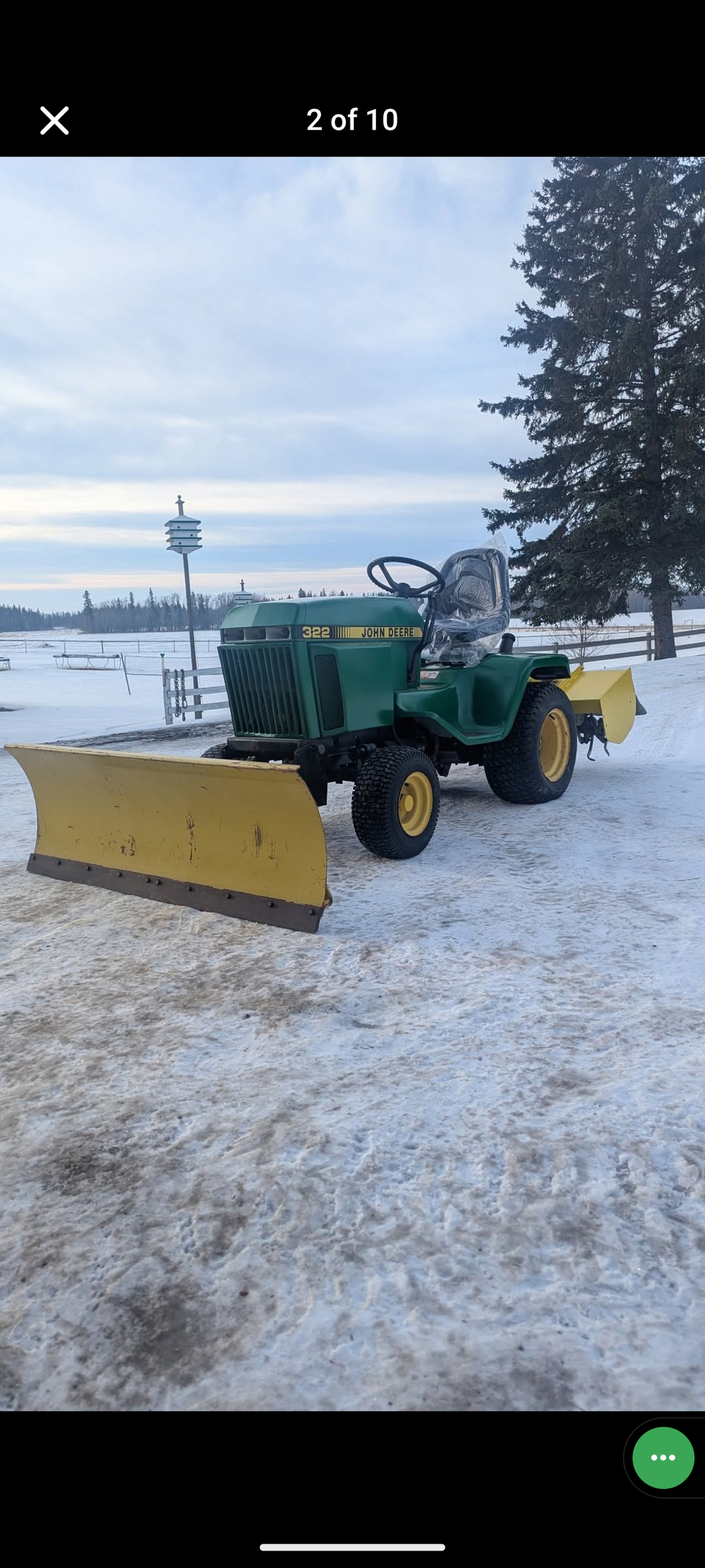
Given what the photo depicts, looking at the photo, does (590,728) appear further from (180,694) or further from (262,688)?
(180,694)

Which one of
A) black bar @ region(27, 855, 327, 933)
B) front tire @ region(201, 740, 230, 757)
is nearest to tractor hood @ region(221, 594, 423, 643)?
front tire @ region(201, 740, 230, 757)

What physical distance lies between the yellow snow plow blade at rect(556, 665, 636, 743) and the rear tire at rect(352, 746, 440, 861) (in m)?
2.92

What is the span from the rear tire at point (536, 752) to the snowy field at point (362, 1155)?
7.34ft

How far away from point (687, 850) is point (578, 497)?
16.5m

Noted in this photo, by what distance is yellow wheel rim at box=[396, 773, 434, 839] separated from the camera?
590cm

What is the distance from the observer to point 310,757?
18.8 feet

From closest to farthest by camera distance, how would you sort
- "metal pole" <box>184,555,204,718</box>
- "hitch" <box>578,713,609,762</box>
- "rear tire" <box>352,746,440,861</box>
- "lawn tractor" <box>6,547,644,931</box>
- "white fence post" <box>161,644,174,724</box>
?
"lawn tractor" <box>6,547,644,931</box>, "rear tire" <box>352,746,440,861</box>, "hitch" <box>578,713,609,762</box>, "white fence post" <box>161,644,174,724</box>, "metal pole" <box>184,555,204,718</box>

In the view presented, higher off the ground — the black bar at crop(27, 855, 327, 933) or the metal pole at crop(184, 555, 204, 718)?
the metal pole at crop(184, 555, 204, 718)

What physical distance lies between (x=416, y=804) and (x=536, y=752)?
1723 mm

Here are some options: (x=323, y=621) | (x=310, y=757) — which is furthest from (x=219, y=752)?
(x=323, y=621)
